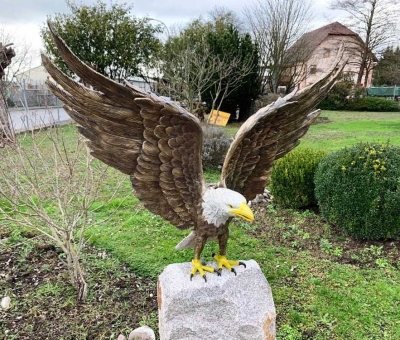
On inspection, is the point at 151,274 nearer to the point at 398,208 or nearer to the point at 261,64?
the point at 398,208

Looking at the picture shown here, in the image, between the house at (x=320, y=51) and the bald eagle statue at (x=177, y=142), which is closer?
the bald eagle statue at (x=177, y=142)

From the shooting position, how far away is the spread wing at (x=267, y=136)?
243 centimetres

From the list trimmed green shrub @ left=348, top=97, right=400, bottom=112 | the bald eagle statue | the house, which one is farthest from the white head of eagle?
trimmed green shrub @ left=348, top=97, right=400, bottom=112

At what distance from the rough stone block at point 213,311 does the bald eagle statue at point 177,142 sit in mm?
136

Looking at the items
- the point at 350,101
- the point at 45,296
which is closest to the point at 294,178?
the point at 45,296

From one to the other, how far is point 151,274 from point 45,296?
1010 mm

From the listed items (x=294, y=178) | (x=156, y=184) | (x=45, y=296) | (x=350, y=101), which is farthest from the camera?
(x=350, y=101)

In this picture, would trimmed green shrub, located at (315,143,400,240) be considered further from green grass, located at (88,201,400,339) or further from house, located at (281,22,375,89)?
house, located at (281,22,375,89)

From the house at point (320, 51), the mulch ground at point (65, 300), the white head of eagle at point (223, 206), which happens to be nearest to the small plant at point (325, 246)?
the mulch ground at point (65, 300)

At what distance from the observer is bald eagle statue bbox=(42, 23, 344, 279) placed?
2.08 meters

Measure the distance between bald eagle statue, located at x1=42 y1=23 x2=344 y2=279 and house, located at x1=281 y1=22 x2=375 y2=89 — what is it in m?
16.6

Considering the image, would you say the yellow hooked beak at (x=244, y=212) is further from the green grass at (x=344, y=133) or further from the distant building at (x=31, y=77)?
the green grass at (x=344, y=133)

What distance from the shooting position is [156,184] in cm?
253

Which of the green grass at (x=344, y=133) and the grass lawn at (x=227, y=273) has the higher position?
the green grass at (x=344, y=133)
